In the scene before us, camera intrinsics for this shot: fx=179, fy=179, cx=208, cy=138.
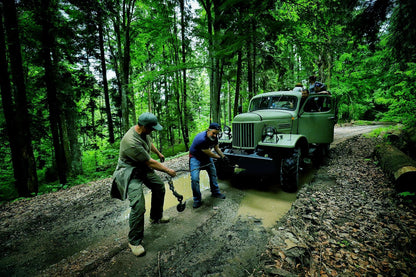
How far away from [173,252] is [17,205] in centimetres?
473

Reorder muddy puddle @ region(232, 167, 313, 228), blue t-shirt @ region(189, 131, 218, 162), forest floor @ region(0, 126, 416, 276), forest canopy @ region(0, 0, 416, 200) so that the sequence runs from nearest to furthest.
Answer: forest floor @ region(0, 126, 416, 276)
muddy puddle @ region(232, 167, 313, 228)
forest canopy @ region(0, 0, 416, 200)
blue t-shirt @ region(189, 131, 218, 162)

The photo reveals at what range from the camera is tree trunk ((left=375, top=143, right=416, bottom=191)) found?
3.44 meters

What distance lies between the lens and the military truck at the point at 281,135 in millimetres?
4352

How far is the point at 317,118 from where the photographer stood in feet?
19.7

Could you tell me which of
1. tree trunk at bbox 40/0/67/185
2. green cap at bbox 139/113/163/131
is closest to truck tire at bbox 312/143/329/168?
green cap at bbox 139/113/163/131

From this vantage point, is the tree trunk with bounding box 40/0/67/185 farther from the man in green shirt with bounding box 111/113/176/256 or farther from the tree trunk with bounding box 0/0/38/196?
the man in green shirt with bounding box 111/113/176/256

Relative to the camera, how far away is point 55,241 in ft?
9.55

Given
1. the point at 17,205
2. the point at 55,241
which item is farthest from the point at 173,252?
the point at 17,205

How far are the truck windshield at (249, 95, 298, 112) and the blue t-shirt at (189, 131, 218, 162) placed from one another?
279 cm

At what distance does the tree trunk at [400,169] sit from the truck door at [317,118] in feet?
5.51

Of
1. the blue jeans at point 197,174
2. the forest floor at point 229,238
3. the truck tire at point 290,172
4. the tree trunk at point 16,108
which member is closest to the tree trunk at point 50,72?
the tree trunk at point 16,108

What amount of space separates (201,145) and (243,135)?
1358mm

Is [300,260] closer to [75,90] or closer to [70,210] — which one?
[70,210]

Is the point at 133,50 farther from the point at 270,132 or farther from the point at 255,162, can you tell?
the point at 255,162
